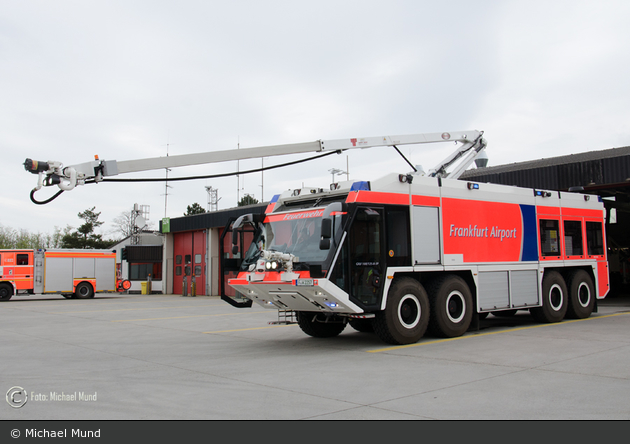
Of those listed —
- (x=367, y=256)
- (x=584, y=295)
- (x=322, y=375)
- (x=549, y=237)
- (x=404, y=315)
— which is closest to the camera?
(x=322, y=375)

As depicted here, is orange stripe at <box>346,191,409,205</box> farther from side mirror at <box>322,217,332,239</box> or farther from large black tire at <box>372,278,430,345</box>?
large black tire at <box>372,278,430,345</box>

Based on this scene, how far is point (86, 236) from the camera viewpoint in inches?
2805

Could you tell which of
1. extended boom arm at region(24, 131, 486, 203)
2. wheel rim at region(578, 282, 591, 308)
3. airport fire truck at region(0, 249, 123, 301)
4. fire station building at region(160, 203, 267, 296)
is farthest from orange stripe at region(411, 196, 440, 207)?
airport fire truck at region(0, 249, 123, 301)

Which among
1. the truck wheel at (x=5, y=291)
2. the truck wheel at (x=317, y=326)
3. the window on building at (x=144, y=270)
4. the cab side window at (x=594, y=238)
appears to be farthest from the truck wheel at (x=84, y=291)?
the cab side window at (x=594, y=238)

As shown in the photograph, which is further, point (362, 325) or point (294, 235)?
point (362, 325)

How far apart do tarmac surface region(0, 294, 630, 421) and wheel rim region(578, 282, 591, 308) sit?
1.02m

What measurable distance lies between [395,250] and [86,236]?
227 ft

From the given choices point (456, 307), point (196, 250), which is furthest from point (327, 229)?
point (196, 250)

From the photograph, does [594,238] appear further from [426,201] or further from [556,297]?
[426,201]

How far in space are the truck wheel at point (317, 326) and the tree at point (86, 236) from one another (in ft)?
210

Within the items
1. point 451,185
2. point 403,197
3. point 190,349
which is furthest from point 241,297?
point 451,185

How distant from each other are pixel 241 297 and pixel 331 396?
5021 millimetres
